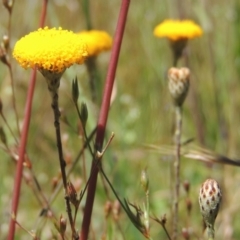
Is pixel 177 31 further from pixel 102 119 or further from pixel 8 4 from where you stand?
pixel 102 119

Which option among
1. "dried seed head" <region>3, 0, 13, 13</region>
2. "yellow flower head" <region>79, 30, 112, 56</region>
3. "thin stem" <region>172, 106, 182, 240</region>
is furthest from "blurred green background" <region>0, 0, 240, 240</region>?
"dried seed head" <region>3, 0, 13, 13</region>

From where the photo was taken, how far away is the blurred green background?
5.80ft

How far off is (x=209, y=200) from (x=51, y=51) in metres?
0.29

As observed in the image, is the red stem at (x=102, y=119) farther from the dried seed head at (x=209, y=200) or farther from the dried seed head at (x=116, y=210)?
the dried seed head at (x=116, y=210)

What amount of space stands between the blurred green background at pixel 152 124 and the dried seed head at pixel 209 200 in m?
0.51

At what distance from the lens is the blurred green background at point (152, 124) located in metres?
1.77

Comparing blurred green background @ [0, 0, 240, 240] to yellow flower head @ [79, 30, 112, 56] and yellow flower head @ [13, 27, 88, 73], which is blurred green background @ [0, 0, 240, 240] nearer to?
yellow flower head @ [79, 30, 112, 56]

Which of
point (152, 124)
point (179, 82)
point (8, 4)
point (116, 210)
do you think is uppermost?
point (8, 4)

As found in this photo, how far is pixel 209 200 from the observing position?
2.62 feet

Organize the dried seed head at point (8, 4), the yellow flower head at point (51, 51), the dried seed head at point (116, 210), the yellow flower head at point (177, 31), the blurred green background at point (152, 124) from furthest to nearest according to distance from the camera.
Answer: the blurred green background at point (152, 124) < the yellow flower head at point (177, 31) < the dried seed head at point (116, 210) < the dried seed head at point (8, 4) < the yellow flower head at point (51, 51)

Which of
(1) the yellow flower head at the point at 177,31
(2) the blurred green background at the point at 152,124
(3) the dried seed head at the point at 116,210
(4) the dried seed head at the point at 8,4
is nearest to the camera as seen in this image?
(4) the dried seed head at the point at 8,4

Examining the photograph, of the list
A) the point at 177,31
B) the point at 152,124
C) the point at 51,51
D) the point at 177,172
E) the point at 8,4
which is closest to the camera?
the point at 51,51

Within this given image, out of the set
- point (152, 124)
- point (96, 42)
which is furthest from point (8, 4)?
point (152, 124)

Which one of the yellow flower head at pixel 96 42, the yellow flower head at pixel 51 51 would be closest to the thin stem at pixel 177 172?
the yellow flower head at pixel 96 42
